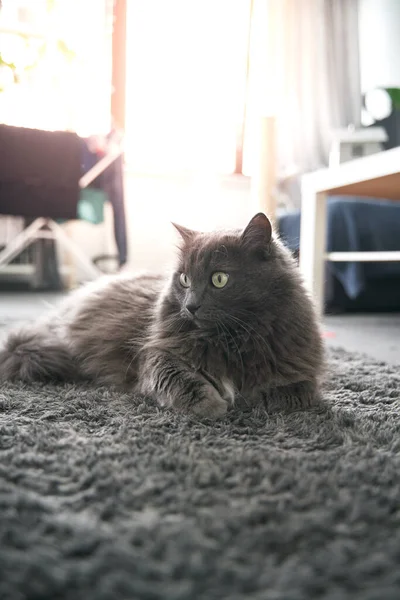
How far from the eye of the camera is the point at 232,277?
1104mm

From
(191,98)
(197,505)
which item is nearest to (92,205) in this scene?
(191,98)

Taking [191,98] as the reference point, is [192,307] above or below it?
below

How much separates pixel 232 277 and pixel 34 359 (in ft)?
1.83

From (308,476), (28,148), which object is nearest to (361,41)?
(28,148)

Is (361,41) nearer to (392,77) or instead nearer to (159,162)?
(392,77)

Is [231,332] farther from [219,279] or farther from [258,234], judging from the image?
[258,234]

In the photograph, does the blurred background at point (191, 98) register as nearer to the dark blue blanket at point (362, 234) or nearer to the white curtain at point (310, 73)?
the white curtain at point (310, 73)

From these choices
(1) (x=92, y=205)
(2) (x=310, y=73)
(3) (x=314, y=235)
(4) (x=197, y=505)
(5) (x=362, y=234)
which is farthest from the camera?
(2) (x=310, y=73)

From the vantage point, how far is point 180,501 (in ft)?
2.19

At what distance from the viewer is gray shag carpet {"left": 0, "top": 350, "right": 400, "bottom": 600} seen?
0.51 metres

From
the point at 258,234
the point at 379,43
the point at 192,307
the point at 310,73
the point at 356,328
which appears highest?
the point at 379,43

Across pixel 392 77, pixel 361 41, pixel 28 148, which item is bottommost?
pixel 28 148

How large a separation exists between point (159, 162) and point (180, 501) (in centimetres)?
503

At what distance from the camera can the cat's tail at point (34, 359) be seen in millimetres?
1287
